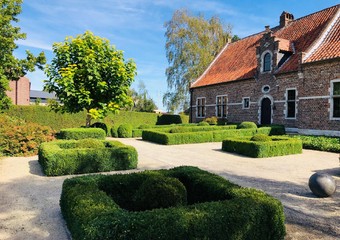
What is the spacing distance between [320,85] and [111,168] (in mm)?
15530

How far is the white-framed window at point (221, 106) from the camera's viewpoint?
1063 inches

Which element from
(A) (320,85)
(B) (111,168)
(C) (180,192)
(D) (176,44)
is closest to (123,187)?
(C) (180,192)

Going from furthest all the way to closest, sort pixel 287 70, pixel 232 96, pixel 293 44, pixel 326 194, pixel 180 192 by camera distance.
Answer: pixel 232 96, pixel 293 44, pixel 287 70, pixel 326 194, pixel 180 192

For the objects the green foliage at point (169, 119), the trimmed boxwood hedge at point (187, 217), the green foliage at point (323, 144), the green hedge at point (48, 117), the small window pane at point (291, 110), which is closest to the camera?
the trimmed boxwood hedge at point (187, 217)

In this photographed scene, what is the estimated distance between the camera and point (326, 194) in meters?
6.27

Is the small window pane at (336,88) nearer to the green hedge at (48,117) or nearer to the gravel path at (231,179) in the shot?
the gravel path at (231,179)

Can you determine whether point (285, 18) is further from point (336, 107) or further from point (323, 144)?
point (323, 144)

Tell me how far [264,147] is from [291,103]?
1026cm

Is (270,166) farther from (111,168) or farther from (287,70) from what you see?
(287,70)

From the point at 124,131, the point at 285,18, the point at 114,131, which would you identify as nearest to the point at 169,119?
the point at 114,131

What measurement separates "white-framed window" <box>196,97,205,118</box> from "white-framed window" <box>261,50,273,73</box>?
9.16 m

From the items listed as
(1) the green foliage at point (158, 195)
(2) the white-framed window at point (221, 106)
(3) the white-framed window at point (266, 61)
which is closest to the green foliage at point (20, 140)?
(1) the green foliage at point (158, 195)

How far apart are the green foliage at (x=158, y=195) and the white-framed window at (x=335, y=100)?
16279 mm

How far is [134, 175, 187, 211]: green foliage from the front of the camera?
14.1ft
